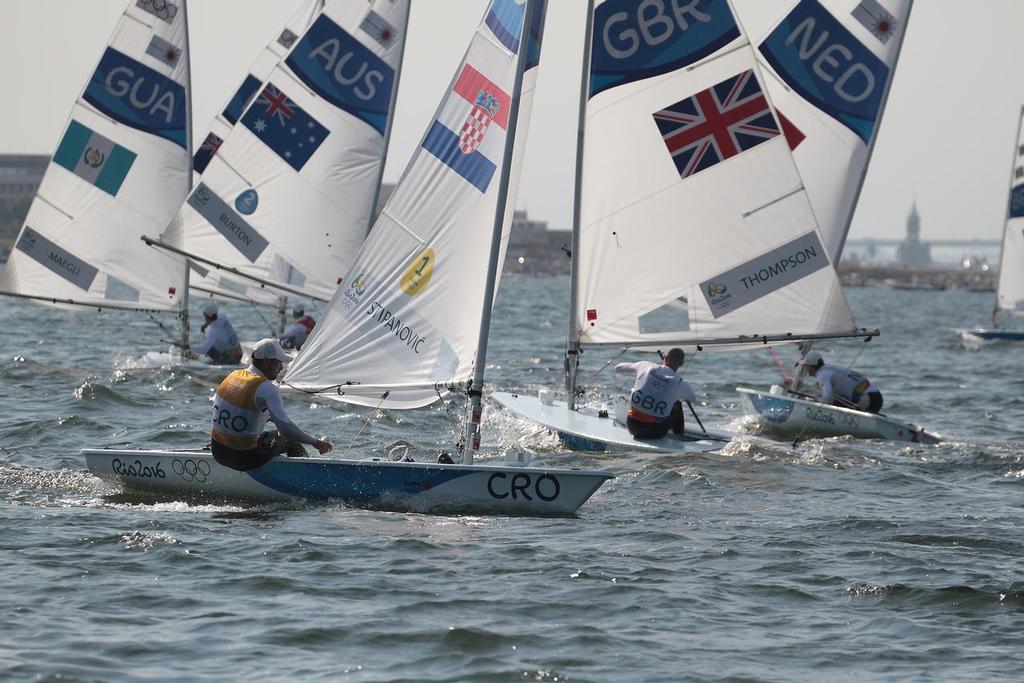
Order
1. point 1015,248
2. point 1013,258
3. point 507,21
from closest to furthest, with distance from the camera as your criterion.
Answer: point 507,21 < point 1015,248 < point 1013,258

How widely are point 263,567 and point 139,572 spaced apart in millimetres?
842

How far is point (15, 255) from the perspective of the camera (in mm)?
25500

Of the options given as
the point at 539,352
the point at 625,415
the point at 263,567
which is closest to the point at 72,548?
the point at 263,567

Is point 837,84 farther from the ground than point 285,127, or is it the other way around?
point 837,84

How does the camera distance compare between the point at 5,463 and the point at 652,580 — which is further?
the point at 5,463

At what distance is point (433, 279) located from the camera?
13273mm

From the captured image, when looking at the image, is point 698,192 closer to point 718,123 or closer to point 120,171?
point 718,123

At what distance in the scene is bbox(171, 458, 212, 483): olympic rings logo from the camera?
1244 cm

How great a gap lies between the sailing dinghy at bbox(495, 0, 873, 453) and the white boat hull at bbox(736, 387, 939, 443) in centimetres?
207

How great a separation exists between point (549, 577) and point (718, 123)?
7961 millimetres

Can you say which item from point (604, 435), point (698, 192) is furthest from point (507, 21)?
point (604, 435)

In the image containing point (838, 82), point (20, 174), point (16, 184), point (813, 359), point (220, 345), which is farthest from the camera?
point (20, 174)

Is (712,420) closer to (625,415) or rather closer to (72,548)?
(625,415)

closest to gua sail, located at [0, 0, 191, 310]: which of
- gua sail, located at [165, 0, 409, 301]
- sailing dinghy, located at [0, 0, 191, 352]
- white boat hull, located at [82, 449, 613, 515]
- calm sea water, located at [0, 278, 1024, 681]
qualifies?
sailing dinghy, located at [0, 0, 191, 352]
